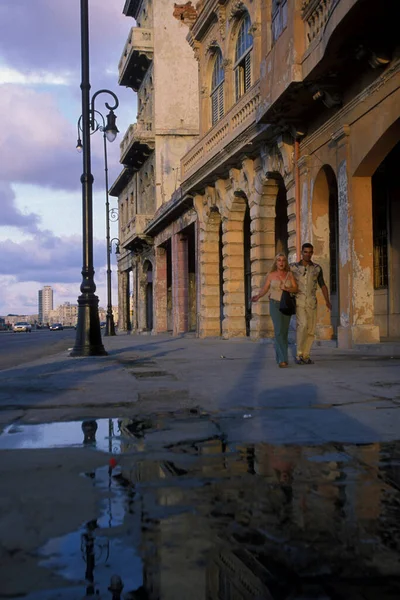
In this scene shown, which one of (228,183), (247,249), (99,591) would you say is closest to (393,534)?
(99,591)

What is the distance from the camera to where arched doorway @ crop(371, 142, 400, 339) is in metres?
15.5

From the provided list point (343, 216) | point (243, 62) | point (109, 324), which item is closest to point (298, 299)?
point (343, 216)

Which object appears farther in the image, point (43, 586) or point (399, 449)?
point (399, 449)

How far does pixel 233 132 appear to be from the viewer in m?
18.8

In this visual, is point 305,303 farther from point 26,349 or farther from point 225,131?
point 26,349

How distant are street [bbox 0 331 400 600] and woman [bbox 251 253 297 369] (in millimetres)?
3208

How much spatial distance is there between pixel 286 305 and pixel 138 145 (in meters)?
28.3

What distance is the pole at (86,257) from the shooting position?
13.6 m

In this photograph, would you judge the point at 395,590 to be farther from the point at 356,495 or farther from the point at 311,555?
the point at 356,495

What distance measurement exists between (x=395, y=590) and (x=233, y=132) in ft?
57.8

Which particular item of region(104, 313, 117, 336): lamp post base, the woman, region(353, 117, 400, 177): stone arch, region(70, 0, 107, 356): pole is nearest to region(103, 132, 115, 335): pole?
region(104, 313, 117, 336): lamp post base

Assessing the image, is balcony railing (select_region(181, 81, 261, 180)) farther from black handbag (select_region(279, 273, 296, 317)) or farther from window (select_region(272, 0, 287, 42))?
black handbag (select_region(279, 273, 296, 317))

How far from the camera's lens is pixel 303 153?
15.9 meters

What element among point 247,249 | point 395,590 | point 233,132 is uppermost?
point 233,132
